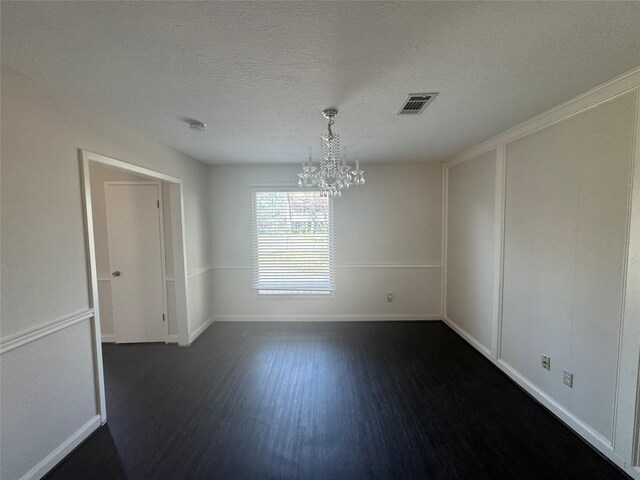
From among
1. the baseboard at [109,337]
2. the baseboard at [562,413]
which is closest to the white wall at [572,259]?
the baseboard at [562,413]

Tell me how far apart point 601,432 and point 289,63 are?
3130 mm

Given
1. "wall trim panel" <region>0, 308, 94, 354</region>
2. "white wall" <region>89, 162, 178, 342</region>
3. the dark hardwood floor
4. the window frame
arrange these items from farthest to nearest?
the window frame, "white wall" <region>89, 162, 178, 342</region>, the dark hardwood floor, "wall trim panel" <region>0, 308, 94, 354</region>

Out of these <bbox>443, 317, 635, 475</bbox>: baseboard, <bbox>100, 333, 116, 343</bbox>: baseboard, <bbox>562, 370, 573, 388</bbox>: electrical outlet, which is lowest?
<bbox>443, 317, 635, 475</bbox>: baseboard

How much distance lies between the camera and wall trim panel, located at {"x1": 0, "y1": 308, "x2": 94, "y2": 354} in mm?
1464

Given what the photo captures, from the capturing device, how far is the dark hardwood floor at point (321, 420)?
1.71 m

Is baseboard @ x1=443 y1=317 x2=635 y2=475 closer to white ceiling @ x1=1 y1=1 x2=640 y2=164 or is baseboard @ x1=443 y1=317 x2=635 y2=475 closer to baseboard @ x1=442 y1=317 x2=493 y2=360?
baseboard @ x1=442 y1=317 x2=493 y2=360

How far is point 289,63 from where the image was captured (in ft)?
4.78

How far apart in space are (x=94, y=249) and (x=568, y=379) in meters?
3.88

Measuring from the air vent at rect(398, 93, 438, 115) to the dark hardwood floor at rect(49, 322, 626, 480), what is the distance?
247 centimetres

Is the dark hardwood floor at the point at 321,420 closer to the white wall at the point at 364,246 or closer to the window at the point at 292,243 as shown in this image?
the white wall at the point at 364,246

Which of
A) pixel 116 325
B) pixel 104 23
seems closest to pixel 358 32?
pixel 104 23

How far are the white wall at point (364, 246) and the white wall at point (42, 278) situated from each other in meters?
2.13

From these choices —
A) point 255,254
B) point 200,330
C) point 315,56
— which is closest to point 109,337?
point 200,330

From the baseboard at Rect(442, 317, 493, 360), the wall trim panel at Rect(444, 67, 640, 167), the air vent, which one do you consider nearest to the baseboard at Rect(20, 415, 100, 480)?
the air vent
